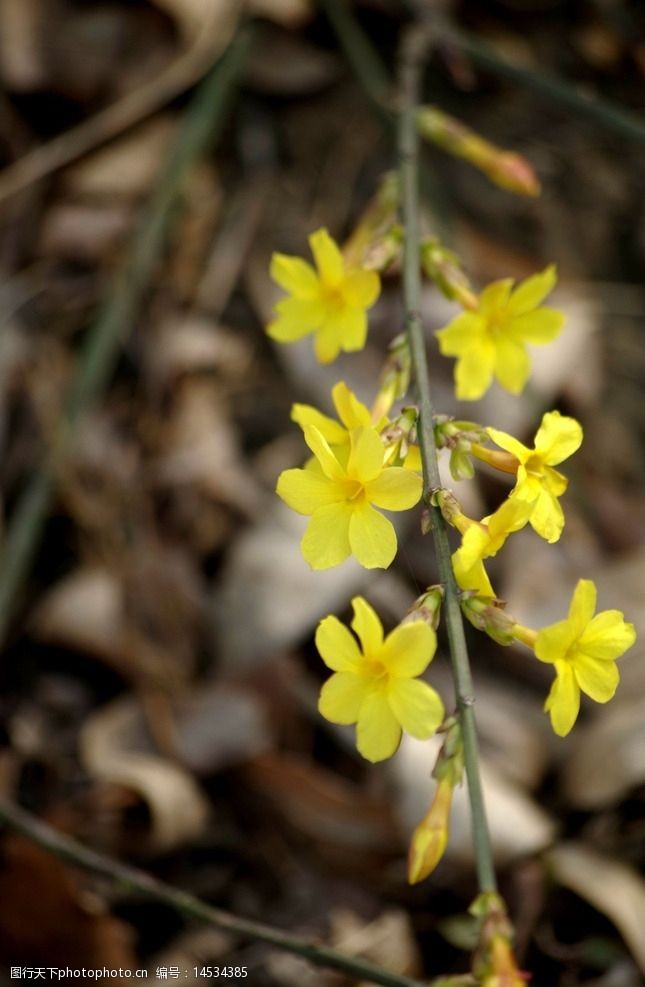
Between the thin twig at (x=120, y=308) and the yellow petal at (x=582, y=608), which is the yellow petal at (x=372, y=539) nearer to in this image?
the yellow petal at (x=582, y=608)

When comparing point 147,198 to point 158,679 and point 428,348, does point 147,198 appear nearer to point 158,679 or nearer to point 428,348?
point 428,348

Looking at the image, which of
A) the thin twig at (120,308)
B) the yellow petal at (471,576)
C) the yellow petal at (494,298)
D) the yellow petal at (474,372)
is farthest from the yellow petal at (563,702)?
the thin twig at (120,308)

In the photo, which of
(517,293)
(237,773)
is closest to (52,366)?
(237,773)

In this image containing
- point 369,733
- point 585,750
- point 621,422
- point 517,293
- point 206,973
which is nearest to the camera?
point 369,733

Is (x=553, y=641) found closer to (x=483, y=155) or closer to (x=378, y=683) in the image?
(x=378, y=683)

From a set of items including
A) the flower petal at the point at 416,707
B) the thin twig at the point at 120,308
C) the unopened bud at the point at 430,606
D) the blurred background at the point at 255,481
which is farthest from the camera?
the thin twig at the point at 120,308
